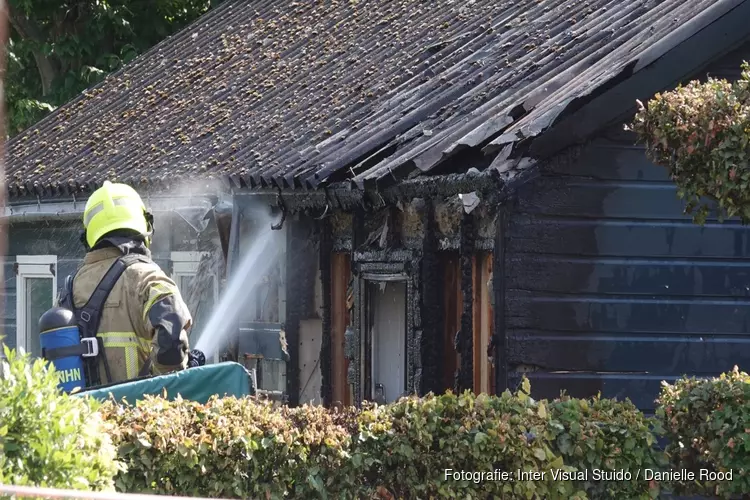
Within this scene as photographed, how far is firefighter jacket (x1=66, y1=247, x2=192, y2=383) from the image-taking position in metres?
7.17

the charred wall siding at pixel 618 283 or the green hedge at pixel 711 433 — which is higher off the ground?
the charred wall siding at pixel 618 283

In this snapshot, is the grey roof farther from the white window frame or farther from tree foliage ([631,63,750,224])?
tree foliage ([631,63,750,224])

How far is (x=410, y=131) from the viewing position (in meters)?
10.6

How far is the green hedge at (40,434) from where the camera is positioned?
4680 mm

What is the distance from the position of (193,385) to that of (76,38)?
16.1 meters

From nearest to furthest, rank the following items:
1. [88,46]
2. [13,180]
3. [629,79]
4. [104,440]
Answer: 1. [104,440]
2. [629,79]
3. [13,180]
4. [88,46]

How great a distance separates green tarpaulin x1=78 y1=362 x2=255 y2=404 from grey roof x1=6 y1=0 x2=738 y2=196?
2.61m

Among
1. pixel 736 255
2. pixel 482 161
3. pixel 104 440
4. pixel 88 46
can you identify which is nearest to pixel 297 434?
pixel 104 440

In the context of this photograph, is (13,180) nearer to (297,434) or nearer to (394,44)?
(394,44)

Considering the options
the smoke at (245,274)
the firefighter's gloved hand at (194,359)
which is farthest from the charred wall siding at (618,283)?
the smoke at (245,274)

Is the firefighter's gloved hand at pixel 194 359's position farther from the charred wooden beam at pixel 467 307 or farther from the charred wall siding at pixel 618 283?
the charred wooden beam at pixel 467 307

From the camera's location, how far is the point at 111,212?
758 cm

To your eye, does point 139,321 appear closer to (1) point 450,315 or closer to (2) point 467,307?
(2) point 467,307

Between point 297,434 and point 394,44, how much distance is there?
7.88m
